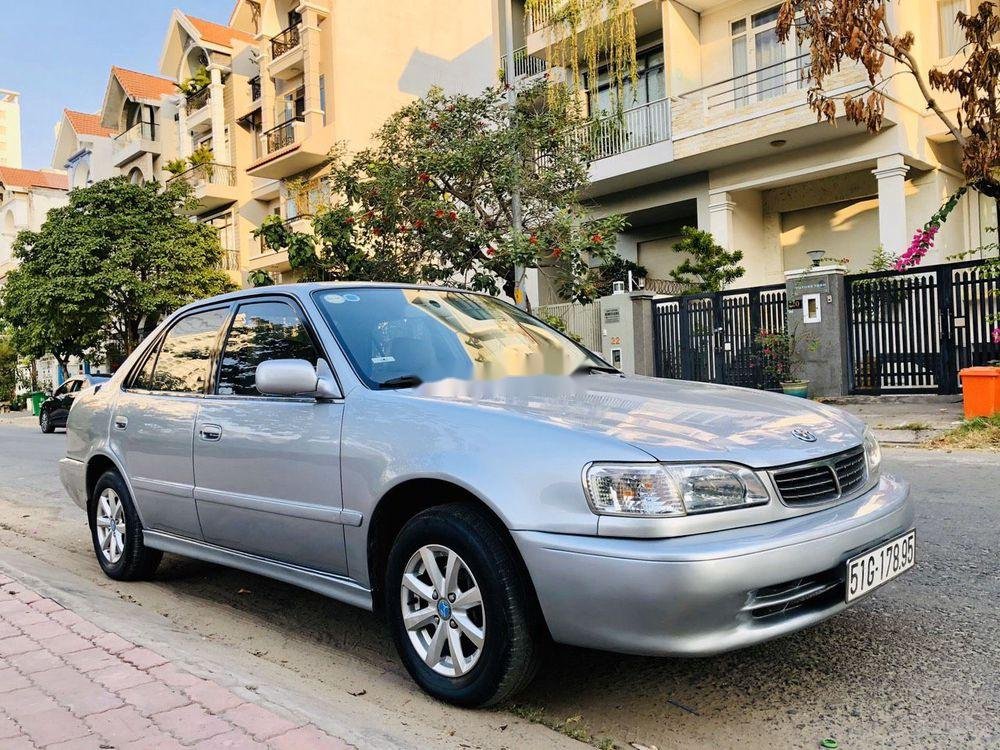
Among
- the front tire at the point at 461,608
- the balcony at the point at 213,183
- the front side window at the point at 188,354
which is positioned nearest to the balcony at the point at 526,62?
the balcony at the point at 213,183

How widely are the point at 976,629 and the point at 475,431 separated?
2.33 metres

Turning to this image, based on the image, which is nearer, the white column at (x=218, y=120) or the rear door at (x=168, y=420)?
the rear door at (x=168, y=420)

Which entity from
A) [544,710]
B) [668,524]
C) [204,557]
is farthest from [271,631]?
[668,524]

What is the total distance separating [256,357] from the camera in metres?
4.14

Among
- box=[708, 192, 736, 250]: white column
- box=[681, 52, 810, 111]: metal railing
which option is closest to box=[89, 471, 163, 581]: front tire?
box=[681, 52, 810, 111]: metal railing

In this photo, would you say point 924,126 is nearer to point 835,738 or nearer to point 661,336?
point 661,336

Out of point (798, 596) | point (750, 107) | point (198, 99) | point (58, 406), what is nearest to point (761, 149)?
point (750, 107)

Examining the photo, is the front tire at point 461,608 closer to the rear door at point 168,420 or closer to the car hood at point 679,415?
the car hood at point 679,415

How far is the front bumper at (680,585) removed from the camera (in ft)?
8.33

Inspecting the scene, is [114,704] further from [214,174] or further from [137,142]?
[137,142]

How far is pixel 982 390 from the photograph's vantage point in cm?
1049

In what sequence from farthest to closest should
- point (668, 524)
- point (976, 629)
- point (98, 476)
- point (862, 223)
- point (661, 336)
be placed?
point (862, 223) → point (661, 336) → point (98, 476) → point (976, 629) → point (668, 524)

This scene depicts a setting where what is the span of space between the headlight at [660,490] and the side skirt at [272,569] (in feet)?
3.90

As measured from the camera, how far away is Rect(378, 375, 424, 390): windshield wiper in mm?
3490
